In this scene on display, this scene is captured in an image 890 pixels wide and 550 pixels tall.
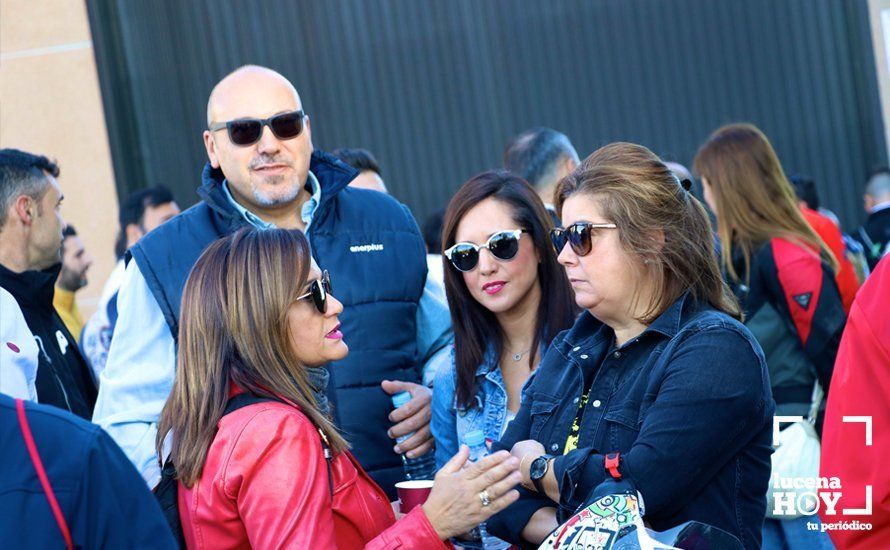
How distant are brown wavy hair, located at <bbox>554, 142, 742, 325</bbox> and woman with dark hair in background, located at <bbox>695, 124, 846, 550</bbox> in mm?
1706

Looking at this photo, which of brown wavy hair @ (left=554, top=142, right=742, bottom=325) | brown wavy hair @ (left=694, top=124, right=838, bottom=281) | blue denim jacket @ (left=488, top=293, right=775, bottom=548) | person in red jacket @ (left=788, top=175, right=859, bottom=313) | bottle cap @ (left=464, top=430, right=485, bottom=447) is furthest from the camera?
person in red jacket @ (left=788, top=175, right=859, bottom=313)

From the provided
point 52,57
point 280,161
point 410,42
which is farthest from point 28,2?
point 280,161

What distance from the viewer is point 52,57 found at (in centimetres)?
775

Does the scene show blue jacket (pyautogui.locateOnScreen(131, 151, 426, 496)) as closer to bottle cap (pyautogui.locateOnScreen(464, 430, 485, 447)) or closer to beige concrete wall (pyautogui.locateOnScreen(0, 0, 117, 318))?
bottle cap (pyautogui.locateOnScreen(464, 430, 485, 447))

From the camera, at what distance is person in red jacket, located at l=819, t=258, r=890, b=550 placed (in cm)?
237

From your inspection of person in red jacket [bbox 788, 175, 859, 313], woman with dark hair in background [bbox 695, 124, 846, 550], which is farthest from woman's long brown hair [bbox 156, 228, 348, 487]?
person in red jacket [bbox 788, 175, 859, 313]

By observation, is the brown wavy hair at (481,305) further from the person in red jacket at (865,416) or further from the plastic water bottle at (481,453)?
the person in red jacket at (865,416)

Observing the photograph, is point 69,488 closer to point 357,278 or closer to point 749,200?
point 357,278

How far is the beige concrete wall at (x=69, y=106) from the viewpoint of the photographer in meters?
7.66

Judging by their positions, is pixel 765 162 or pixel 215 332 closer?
pixel 215 332

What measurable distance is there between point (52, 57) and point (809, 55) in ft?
17.9

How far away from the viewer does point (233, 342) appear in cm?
282

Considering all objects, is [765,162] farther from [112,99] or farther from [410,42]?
[112,99]

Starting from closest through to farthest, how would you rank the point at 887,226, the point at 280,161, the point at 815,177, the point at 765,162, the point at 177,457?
the point at 177,457 < the point at 280,161 < the point at 765,162 < the point at 887,226 < the point at 815,177
